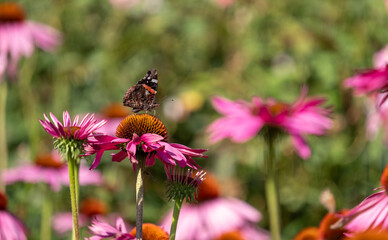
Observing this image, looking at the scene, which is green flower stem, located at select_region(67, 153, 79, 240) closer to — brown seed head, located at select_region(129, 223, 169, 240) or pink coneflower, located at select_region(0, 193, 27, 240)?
brown seed head, located at select_region(129, 223, 169, 240)

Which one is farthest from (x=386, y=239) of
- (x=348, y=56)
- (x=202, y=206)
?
(x=348, y=56)

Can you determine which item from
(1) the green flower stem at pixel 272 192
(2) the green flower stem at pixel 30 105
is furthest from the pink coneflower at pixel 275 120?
(2) the green flower stem at pixel 30 105

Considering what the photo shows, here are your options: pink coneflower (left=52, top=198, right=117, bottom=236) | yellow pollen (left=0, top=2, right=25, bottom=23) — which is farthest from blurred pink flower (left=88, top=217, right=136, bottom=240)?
yellow pollen (left=0, top=2, right=25, bottom=23)

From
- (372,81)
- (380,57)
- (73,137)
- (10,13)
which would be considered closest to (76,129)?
(73,137)

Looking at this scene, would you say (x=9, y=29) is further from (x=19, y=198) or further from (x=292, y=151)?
(x=292, y=151)

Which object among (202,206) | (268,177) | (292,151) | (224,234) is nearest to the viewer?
(268,177)

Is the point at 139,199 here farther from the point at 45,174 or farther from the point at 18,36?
the point at 18,36
